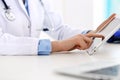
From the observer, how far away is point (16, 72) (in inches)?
29.2

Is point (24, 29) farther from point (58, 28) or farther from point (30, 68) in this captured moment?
point (30, 68)

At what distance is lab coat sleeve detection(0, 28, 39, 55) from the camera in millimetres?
1070

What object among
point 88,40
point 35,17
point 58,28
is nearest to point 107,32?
point 88,40

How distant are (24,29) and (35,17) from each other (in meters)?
0.09

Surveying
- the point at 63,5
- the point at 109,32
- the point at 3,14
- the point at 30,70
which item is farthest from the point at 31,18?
the point at 63,5

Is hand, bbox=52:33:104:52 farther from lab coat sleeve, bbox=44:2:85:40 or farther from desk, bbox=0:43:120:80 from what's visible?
lab coat sleeve, bbox=44:2:85:40

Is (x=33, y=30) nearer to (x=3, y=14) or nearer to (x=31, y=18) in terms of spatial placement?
(x=31, y=18)

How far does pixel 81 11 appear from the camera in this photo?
2.61 meters

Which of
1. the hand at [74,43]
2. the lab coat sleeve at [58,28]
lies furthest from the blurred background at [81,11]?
the hand at [74,43]

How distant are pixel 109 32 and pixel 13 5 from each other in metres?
0.47

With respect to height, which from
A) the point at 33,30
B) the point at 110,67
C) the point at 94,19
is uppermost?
the point at 110,67

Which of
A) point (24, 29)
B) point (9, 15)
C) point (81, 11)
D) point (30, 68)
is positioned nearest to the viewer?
point (30, 68)

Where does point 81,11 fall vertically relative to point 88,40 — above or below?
below

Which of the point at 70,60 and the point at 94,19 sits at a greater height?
the point at 70,60
